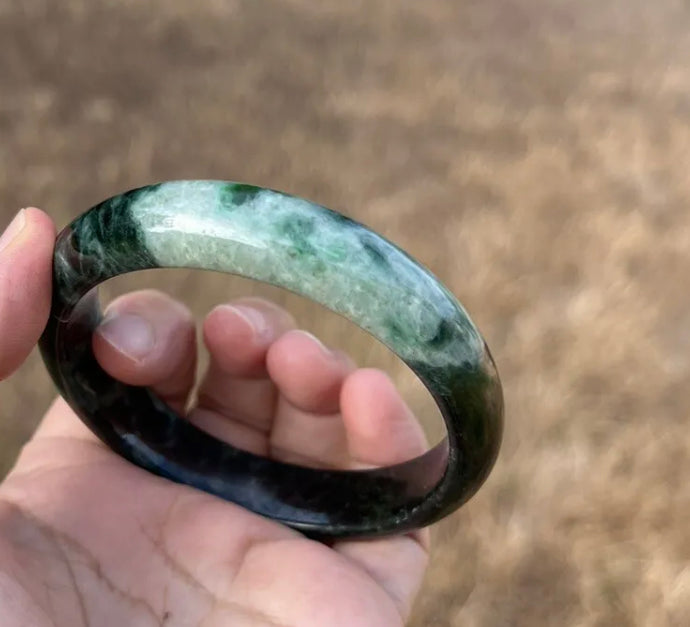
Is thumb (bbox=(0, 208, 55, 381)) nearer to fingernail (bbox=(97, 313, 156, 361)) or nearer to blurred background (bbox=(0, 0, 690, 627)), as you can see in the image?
fingernail (bbox=(97, 313, 156, 361))

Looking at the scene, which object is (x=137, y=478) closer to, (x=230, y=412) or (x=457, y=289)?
(x=230, y=412)

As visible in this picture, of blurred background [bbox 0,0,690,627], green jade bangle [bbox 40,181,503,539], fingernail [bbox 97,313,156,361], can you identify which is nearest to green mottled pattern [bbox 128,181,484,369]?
green jade bangle [bbox 40,181,503,539]

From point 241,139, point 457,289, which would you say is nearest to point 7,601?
point 457,289

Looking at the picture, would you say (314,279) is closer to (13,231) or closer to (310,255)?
(310,255)

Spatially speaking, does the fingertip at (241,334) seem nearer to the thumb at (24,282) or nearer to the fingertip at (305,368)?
the fingertip at (305,368)

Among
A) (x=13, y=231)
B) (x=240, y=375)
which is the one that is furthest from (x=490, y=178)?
(x=13, y=231)

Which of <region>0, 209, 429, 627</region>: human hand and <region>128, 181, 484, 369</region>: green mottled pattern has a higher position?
<region>128, 181, 484, 369</region>: green mottled pattern

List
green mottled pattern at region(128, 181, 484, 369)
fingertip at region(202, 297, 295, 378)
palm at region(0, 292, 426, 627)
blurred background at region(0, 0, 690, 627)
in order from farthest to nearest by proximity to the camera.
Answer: blurred background at region(0, 0, 690, 627)
fingertip at region(202, 297, 295, 378)
palm at region(0, 292, 426, 627)
green mottled pattern at region(128, 181, 484, 369)

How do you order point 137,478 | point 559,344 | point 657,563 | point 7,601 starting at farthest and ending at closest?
point 559,344 → point 657,563 → point 137,478 → point 7,601
